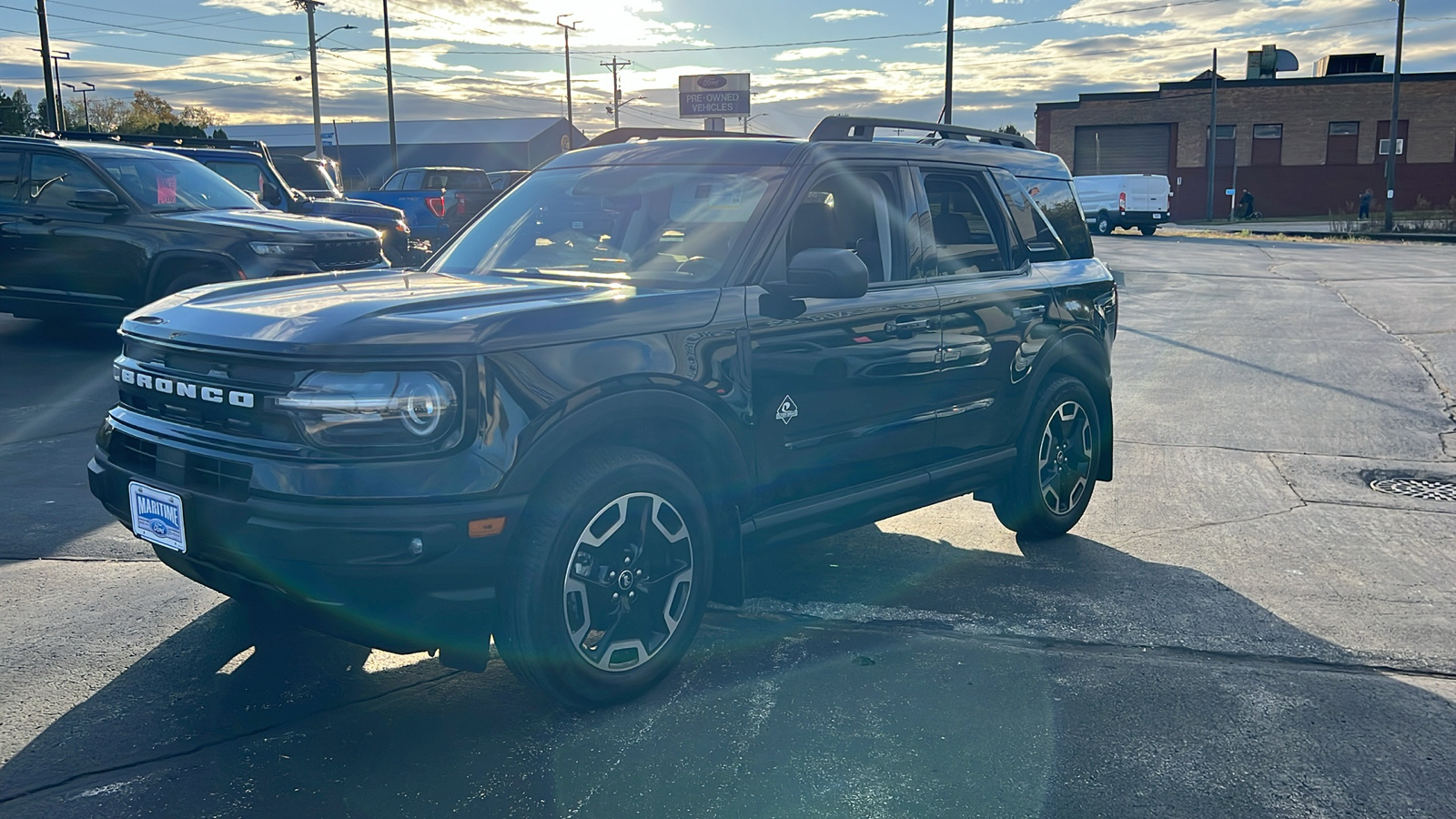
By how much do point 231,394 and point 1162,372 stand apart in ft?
32.4

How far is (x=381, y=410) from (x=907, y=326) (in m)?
2.29

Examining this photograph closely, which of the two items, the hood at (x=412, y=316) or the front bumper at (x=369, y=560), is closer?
the front bumper at (x=369, y=560)

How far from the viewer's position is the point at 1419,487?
7.14 metres

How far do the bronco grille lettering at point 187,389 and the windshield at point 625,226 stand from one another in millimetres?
1366

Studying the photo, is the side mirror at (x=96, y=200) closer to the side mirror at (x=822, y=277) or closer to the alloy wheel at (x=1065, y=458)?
the side mirror at (x=822, y=277)

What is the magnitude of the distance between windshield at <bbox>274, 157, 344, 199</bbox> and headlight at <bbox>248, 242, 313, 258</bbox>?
9663 millimetres

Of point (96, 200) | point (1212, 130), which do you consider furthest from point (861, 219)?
point (1212, 130)

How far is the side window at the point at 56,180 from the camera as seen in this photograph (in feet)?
35.8

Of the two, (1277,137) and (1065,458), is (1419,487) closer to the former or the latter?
(1065,458)

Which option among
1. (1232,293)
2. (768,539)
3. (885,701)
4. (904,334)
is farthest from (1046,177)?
(1232,293)

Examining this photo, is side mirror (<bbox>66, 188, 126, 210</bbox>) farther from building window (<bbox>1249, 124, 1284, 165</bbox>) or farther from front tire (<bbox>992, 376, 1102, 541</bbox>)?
building window (<bbox>1249, 124, 1284, 165</bbox>)

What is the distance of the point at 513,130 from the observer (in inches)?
3915

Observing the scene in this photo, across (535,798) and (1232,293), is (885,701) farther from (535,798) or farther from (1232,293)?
(1232,293)

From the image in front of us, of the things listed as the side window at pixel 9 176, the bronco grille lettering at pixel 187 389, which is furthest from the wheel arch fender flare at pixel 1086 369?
the side window at pixel 9 176
